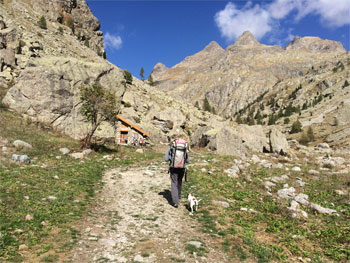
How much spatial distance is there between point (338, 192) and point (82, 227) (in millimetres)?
16505

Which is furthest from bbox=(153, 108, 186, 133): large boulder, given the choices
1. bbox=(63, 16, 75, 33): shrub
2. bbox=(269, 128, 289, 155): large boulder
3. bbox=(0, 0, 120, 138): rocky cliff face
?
bbox=(63, 16, 75, 33): shrub

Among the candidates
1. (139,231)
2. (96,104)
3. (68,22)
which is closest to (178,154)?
(139,231)

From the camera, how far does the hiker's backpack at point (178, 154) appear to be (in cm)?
1098

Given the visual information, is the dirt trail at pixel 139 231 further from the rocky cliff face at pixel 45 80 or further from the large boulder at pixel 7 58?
the large boulder at pixel 7 58

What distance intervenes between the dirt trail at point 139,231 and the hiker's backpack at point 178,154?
226cm

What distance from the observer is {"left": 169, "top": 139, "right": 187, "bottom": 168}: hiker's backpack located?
36.0ft

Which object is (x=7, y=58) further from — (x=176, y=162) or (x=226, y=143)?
(x=176, y=162)

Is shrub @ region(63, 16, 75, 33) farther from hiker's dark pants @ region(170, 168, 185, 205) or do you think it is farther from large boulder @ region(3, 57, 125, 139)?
hiker's dark pants @ region(170, 168, 185, 205)

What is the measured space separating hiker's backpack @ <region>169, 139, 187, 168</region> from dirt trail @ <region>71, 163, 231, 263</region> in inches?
89.1

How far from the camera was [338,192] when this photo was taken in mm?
15633

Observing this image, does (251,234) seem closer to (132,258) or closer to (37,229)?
(132,258)

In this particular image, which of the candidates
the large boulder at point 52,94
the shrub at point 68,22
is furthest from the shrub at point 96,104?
the shrub at point 68,22

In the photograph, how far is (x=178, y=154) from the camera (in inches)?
435

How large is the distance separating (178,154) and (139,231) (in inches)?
158
